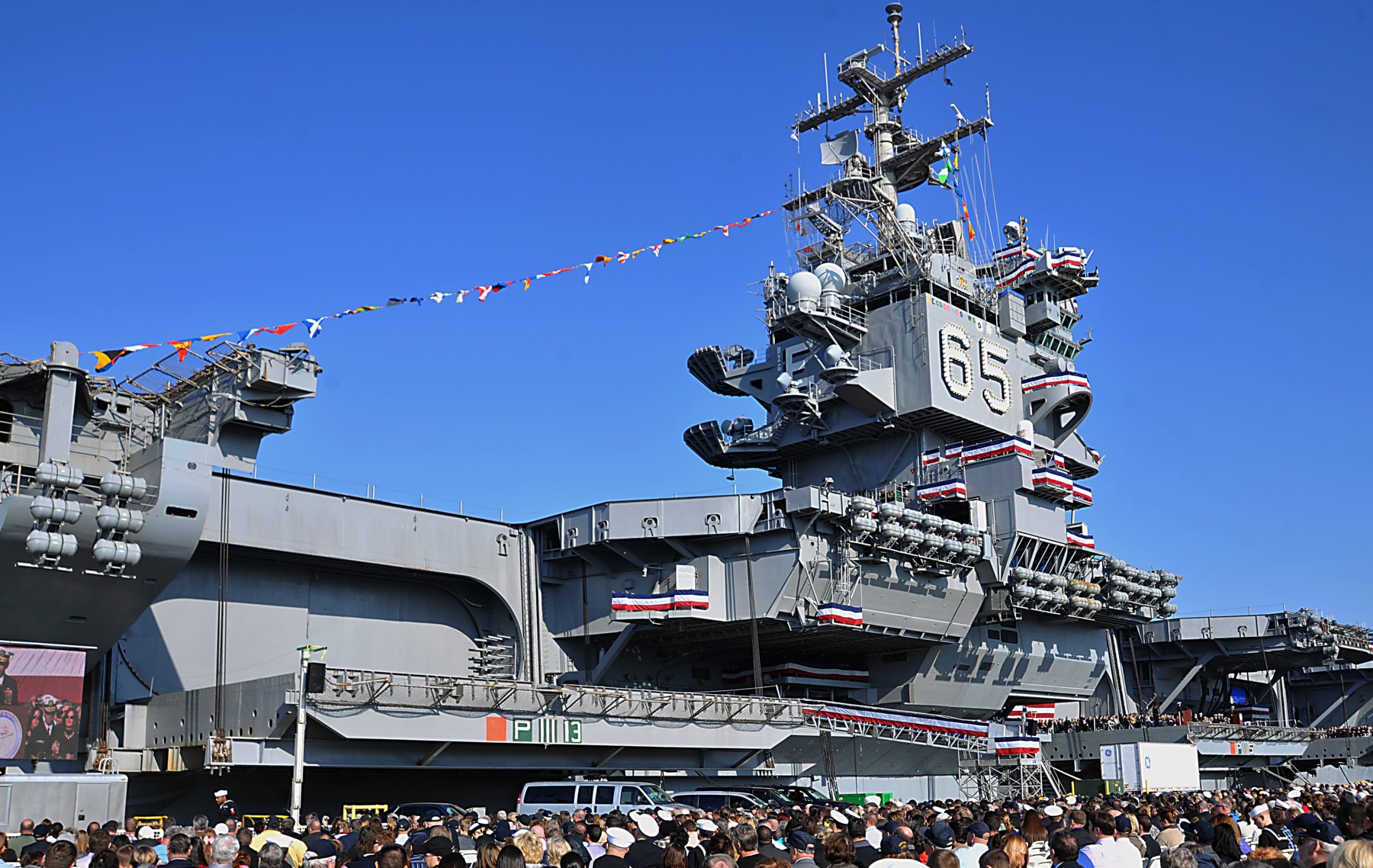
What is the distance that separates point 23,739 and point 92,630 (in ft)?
10.3

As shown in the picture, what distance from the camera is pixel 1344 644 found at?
61.7 m

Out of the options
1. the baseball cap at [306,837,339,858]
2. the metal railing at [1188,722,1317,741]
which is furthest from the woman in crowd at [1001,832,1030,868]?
the metal railing at [1188,722,1317,741]

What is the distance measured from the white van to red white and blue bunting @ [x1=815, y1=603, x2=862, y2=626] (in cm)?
1353

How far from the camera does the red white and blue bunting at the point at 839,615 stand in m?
39.5

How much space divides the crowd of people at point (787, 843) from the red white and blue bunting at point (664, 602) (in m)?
20.1

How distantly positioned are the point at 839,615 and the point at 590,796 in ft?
50.4

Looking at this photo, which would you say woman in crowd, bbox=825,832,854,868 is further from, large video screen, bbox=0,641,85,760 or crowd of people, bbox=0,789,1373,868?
large video screen, bbox=0,641,85,760

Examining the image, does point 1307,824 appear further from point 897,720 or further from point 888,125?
point 888,125

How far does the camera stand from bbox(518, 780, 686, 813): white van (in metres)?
25.2

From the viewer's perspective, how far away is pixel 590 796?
2588 cm

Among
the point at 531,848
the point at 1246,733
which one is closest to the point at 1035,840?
the point at 531,848

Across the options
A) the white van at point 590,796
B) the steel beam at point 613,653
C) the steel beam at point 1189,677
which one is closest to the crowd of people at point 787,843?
the white van at point 590,796

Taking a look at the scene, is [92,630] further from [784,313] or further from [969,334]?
[969,334]

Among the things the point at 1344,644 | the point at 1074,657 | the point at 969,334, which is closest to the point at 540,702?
the point at 969,334
